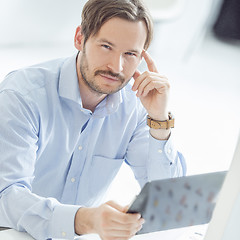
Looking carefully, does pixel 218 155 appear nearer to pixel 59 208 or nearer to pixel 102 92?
pixel 102 92

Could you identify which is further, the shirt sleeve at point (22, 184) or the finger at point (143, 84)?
the finger at point (143, 84)

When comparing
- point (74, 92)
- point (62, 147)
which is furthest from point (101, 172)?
point (74, 92)

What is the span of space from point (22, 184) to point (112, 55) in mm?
448

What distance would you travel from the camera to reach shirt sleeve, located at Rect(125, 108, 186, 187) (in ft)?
4.83

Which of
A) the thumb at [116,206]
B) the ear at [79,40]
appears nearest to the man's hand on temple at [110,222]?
the thumb at [116,206]

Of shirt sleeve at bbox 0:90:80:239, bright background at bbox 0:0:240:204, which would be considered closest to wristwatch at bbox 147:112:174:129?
shirt sleeve at bbox 0:90:80:239

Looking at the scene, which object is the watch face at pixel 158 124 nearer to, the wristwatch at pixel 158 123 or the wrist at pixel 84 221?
the wristwatch at pixel 158 123

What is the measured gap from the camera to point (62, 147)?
1.45 metres

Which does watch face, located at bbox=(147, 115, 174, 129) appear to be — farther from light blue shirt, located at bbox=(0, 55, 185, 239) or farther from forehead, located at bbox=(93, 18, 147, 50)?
forehead, located at bbox=(93, 18, 147, 50)

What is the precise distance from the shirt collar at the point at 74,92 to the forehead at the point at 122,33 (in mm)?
122

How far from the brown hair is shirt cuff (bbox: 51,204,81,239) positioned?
0.57 m

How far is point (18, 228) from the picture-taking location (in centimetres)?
107

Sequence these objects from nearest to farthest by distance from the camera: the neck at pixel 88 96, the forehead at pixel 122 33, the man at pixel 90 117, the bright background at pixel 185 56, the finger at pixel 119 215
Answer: the finger at pixel 119 215 < the man at pixel 90 117 < the forehead at pixel 122 33 < the neck at pixel 88 96 < the bright background at pixel 185 56

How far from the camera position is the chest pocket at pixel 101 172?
1520mm
